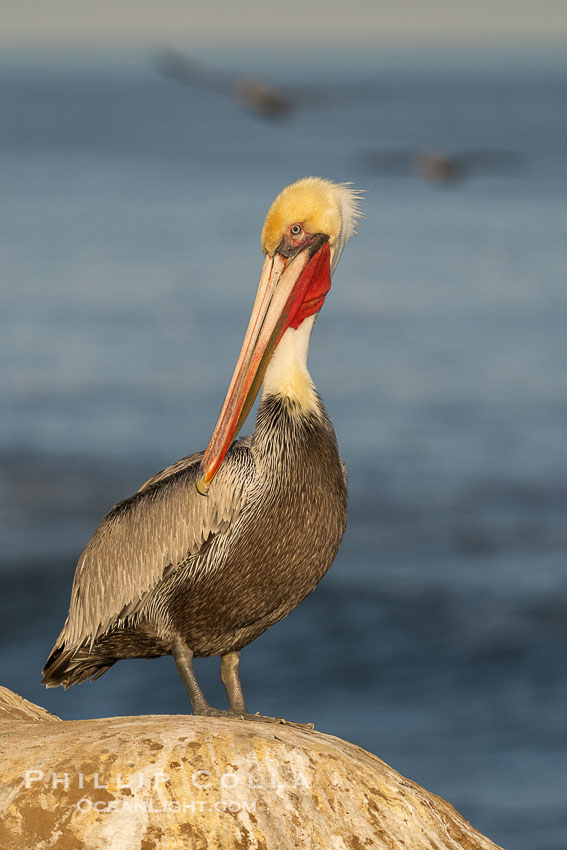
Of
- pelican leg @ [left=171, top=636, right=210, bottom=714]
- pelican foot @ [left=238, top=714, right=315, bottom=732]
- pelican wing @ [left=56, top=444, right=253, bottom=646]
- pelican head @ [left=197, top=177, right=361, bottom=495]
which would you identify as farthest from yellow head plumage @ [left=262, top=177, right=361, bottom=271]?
pelican foot @ [left=238, top=714, right=315, bottom=732]

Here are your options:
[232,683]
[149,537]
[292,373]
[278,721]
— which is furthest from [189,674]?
[292,373]

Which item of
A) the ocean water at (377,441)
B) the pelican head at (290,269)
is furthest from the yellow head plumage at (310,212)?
the ocean water at (377,441)

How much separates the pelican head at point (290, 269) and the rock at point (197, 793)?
5.76 feet

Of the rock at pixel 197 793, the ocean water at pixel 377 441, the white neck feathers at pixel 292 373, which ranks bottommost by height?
the rock at pixel 197 793

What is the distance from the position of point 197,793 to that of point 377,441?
62.2 ft

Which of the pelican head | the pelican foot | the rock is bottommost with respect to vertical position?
the rock

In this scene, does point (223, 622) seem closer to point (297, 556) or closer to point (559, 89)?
point (297, 556)

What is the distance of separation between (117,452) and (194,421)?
1951 mm

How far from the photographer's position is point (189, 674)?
602cm

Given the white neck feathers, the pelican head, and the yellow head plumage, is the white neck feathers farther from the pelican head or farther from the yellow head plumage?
the yellow head plumage

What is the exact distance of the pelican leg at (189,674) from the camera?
Answer: 19.4 ft

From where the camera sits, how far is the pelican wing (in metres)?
5.95

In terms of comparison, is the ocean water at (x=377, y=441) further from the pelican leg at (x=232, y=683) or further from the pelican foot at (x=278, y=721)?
the pelican foot at (x=278, y=721)

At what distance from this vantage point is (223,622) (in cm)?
604
